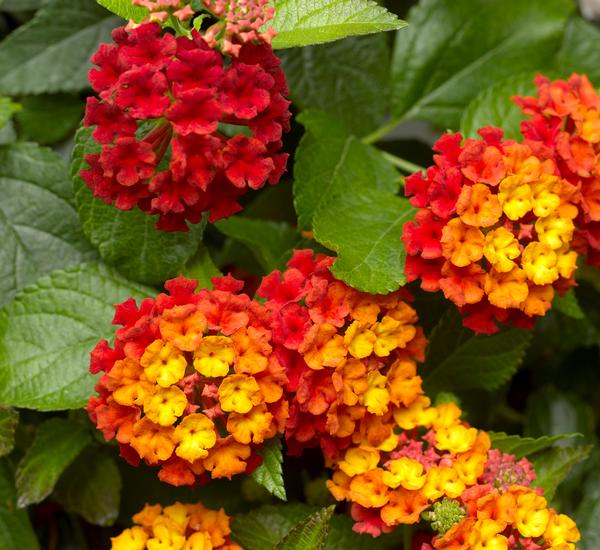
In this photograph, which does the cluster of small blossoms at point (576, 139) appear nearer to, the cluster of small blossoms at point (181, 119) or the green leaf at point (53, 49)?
the cluster of small blossoms at point (181, 119)

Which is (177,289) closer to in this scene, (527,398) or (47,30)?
(47,30)

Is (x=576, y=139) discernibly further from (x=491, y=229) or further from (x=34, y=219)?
(x=34, y=219)

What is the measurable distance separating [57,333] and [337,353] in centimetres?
34

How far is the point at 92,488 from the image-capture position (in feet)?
3.76

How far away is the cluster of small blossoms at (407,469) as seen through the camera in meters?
0.93

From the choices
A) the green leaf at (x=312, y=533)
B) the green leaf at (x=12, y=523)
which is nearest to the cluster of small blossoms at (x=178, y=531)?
the green leaf at (x=312, y=533)

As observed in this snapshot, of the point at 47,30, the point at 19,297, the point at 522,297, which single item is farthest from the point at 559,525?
the point at 47,30

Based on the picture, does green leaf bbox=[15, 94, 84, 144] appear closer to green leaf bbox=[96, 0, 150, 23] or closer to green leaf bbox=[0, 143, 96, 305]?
green leaf bbox=[0, 143, 96, 305]

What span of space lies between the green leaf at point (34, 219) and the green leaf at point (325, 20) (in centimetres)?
36

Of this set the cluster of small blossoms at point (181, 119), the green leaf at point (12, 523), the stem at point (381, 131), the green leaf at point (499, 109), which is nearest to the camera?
the cluster of small blossoms at point (181, 119)

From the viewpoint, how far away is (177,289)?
0.92m

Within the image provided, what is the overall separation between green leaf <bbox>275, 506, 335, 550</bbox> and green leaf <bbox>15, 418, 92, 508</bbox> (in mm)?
295

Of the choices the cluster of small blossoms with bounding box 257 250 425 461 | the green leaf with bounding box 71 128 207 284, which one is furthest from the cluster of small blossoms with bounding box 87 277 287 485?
the green leaf with bounding box 71 128 207 284

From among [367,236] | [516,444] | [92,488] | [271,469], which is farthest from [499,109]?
[92,488]
